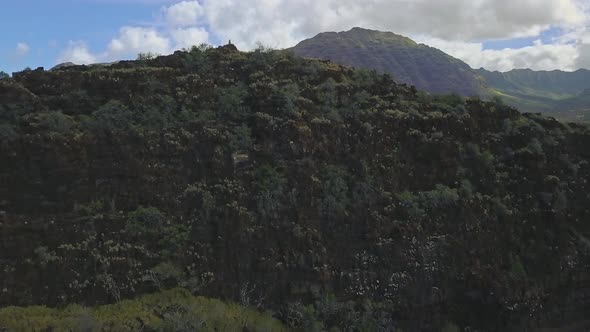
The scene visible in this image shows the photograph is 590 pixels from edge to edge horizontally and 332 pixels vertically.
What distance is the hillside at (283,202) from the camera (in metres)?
15.7

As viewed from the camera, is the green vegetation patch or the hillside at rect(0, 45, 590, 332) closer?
the green vegetation patch

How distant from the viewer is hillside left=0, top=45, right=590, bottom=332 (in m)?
15.7

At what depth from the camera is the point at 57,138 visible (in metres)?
17.8

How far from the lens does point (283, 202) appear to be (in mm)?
18453

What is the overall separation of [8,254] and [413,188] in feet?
52.6

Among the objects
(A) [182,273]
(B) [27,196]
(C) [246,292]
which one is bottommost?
(C) [246,292]

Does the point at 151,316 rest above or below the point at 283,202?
below

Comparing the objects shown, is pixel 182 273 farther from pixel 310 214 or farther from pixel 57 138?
pixel 57 138

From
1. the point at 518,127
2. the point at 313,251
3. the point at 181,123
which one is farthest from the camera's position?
the point at 518,127

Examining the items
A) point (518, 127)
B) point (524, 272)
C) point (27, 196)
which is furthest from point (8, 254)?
point (518, 127)

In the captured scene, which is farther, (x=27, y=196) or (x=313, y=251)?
(x=313, y=251)

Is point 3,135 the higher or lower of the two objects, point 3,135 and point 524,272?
the higher

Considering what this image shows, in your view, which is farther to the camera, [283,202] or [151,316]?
[283,202]

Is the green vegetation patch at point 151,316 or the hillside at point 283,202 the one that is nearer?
the green vegetation patch at point 151,316
